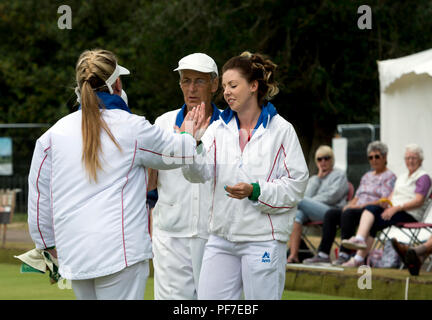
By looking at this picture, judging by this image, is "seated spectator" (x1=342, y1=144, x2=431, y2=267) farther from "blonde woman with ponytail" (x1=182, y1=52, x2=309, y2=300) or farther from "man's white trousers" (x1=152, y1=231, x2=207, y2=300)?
"blonde woman with ponytail" (x1=182, y1=52, x2=309, y2=300)

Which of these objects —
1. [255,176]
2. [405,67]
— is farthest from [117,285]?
[405,67]

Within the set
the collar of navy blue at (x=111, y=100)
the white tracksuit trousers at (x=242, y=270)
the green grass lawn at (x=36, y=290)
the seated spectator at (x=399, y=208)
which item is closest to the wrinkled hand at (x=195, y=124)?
the collar of navy blue at (x=111, y=100)

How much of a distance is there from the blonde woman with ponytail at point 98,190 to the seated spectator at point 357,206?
5805 millimetres

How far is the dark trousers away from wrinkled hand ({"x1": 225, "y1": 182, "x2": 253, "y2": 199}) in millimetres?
5256

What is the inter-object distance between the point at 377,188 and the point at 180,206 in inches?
197

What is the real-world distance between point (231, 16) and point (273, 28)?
0.99 metres

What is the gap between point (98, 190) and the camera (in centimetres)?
378

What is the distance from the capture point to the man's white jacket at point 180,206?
16.7ft

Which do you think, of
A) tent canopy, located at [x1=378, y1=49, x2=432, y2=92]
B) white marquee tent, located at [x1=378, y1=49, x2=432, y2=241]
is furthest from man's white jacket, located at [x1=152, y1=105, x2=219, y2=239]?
white marquee tent, located at [x1=378, y1=49, x2=432, y2=241]

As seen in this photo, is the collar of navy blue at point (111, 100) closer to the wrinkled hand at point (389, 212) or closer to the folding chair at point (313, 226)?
the wrinkled hand at point (389, 212)

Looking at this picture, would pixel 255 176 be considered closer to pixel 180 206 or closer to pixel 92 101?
pixel 180 206

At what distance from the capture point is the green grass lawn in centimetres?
827
